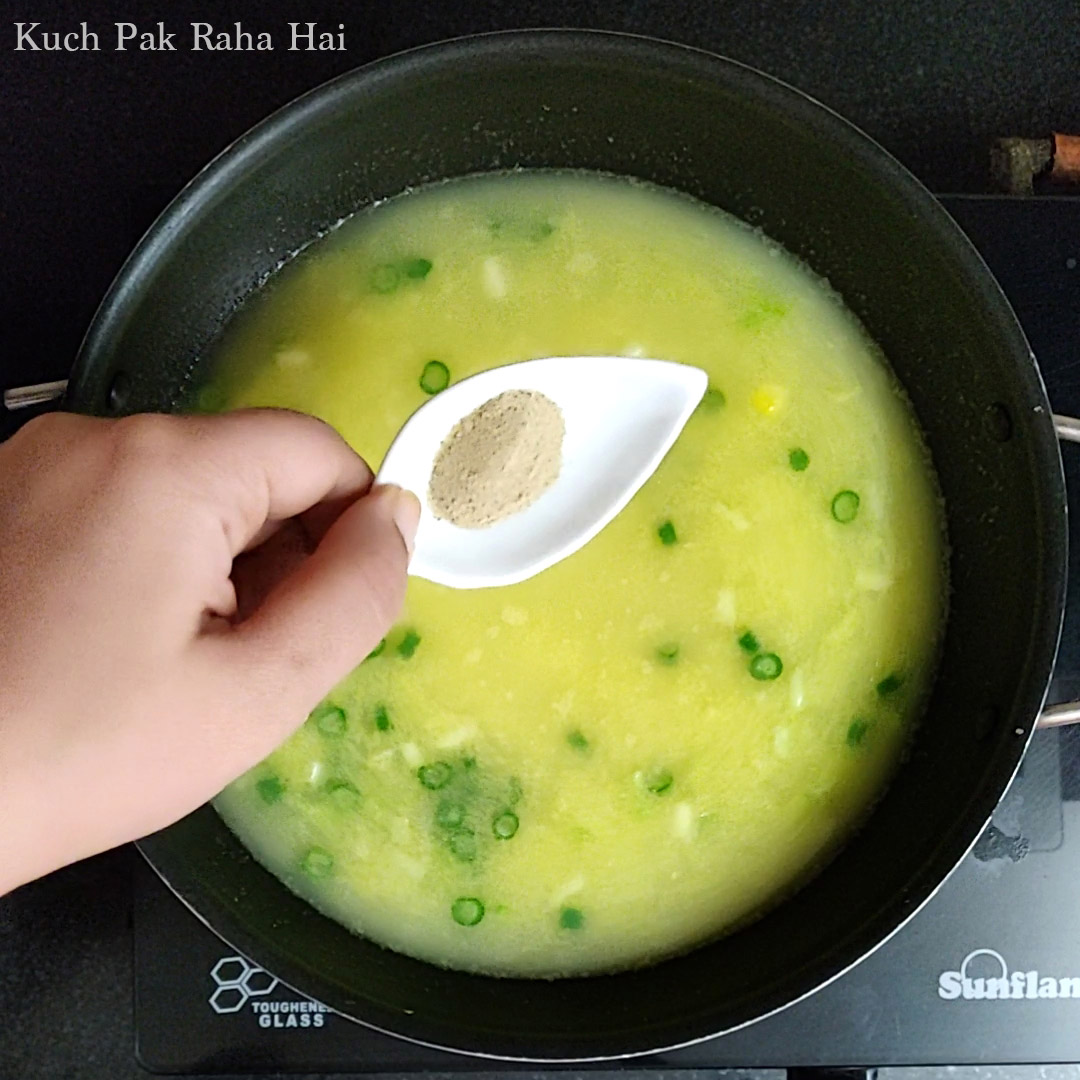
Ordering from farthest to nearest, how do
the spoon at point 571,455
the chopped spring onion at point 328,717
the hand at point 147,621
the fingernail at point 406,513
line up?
the chopped spring onion at point 328,717 → the spoon at point 571,455 → the fingernail at point 406,513 → the hand at point 147,621

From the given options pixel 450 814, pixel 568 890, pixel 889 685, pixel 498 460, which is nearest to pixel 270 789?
pixel 450 814

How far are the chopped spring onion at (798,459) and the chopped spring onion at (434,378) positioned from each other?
1.20 ft

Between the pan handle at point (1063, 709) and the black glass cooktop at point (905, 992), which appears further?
the black glass cooktop at point (905, 992)

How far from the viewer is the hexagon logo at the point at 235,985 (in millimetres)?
1199

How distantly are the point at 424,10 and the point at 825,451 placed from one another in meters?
0.67

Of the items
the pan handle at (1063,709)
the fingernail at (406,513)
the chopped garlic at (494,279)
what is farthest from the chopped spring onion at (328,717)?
the pan handle at (1063,709)

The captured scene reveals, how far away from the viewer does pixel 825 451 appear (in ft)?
3.93

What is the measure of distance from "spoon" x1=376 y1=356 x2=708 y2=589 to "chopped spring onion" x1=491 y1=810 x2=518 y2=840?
0.81ft

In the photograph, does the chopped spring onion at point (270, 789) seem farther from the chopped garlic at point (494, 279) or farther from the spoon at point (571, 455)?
the chopped garlic at point (494, 279)

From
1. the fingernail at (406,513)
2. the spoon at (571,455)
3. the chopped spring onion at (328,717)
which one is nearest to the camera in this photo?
the fingernail at (406,513)

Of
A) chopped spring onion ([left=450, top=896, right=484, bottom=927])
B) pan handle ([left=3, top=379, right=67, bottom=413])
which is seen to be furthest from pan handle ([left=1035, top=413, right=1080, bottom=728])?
pan handle ([left=3, top=379, right=67, bottom=413])

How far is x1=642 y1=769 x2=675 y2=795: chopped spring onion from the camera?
1173 millimetres

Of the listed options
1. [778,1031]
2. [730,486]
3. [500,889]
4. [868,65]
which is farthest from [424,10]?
[778,1031]

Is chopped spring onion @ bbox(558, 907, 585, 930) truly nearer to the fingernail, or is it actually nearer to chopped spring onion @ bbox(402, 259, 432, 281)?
the fingernail
